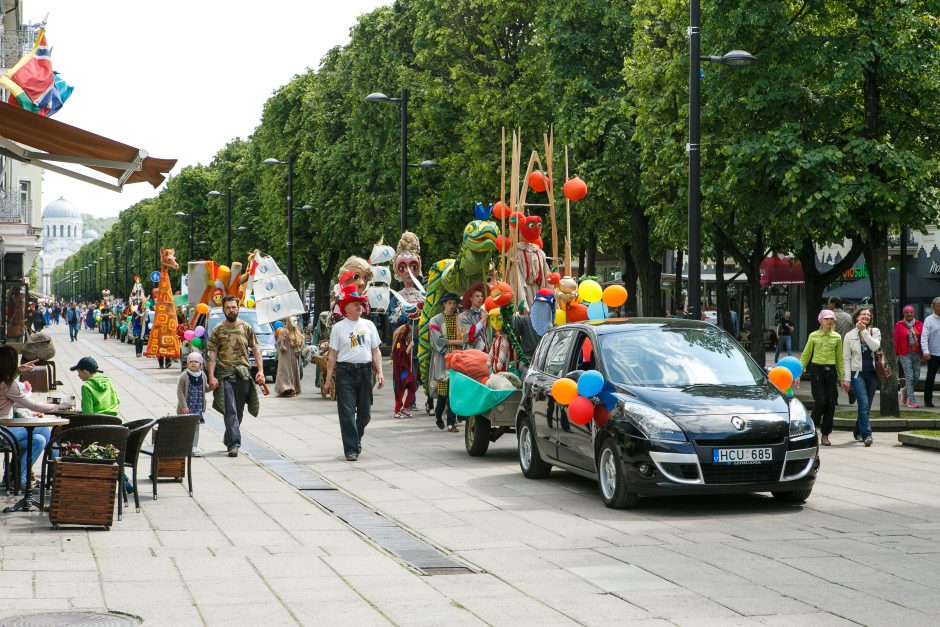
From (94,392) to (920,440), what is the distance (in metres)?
9.84

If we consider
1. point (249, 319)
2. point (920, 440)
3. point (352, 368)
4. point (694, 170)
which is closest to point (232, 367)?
point (352, 368)

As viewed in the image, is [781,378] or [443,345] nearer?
[781,378]

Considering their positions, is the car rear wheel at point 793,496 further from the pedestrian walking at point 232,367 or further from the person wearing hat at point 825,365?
the pedestrian walking at point 232,367

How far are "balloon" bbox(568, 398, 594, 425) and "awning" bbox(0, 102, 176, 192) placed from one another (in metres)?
4.17

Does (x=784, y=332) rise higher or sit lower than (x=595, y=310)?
lower

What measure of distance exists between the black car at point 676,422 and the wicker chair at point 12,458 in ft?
15.8

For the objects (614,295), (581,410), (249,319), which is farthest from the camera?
(249,319)

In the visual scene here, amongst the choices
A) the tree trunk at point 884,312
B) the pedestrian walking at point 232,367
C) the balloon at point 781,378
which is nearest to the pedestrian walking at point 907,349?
the tree trunk at point 884,312

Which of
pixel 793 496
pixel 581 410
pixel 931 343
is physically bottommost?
pixel 793 496

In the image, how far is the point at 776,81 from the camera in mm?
20703

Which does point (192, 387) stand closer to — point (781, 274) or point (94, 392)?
point (94, 392)

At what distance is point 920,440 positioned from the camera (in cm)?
1625

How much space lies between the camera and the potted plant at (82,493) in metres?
10.1

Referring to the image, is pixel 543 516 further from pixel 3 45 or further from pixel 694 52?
pixel 3 45
